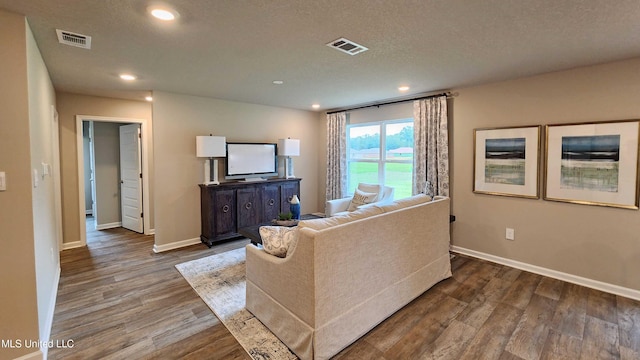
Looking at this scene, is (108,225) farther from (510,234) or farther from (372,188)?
(510,234)

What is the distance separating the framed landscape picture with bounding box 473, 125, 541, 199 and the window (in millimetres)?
1178

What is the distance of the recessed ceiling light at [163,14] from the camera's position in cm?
190

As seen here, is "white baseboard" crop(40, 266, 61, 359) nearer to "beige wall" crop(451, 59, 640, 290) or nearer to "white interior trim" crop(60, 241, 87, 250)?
"white interior trim" crop(60, 241, 87, 250)

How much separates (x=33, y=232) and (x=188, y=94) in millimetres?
2988

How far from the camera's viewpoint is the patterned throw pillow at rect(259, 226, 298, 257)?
2.37 m

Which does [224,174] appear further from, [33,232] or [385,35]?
[385,35]

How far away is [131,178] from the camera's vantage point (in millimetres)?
5488

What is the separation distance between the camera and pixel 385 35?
2305 millimetres

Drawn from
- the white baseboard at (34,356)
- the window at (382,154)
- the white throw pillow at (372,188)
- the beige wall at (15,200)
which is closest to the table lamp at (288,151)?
the window at (382,154)

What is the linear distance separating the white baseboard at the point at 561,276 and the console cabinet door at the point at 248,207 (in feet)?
10.8

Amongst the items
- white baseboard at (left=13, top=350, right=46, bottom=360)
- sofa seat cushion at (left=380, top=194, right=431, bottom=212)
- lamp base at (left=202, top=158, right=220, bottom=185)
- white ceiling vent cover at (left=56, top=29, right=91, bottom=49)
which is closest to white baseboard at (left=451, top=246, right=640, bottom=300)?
sofa seat cushion at (left=380, top=194, right=431, bottom=212)

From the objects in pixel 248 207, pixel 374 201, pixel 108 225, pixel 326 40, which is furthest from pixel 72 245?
pixel 326 40

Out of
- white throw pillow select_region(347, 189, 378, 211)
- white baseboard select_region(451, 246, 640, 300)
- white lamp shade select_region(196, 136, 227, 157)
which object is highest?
white lamp shade select_region(196, 136, 227, 157)

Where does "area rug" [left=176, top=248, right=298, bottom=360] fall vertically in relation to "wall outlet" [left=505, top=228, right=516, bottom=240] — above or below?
below
